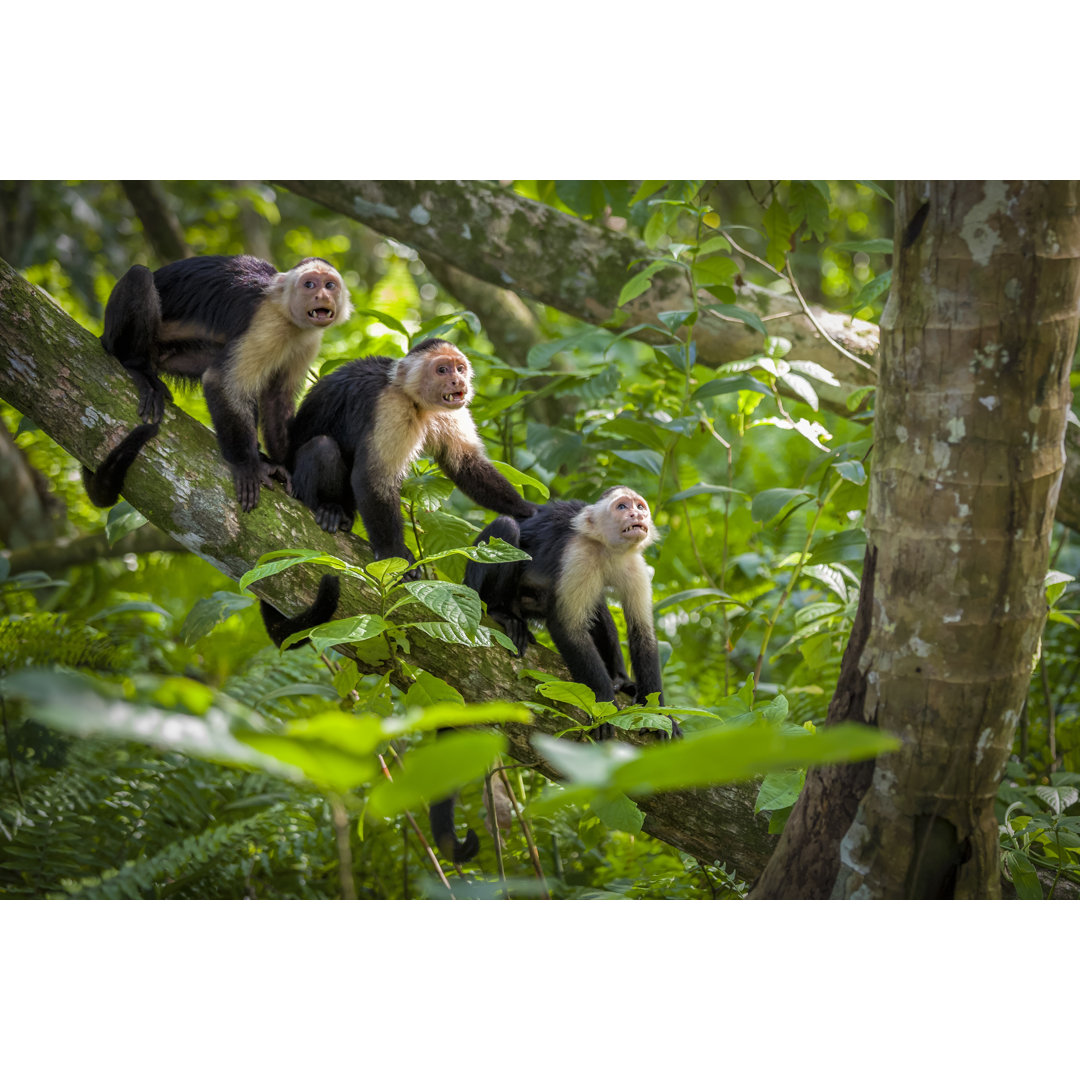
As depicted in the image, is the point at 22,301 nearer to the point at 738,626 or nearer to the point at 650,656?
the point at 650,656

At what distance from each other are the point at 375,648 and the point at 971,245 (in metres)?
1.50

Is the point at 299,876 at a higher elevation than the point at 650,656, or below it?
below

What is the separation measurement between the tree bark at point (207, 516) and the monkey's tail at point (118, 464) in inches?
0.9

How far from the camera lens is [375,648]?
7.37ft

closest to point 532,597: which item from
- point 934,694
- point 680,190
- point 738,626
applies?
point 738,626

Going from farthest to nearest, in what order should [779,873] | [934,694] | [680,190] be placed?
1. [680,190]
2. [779,873]
3. [934,694]

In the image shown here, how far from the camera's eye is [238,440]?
269cm

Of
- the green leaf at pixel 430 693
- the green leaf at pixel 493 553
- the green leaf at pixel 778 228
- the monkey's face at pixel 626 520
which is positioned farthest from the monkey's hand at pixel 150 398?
the green leaf at pixel 778 228

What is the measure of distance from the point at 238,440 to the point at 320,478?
309 millimetres

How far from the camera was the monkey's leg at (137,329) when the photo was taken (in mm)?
2531

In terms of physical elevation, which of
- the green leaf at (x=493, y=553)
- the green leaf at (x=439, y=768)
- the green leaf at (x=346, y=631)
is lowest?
the green leaf at (x=346, y=631)

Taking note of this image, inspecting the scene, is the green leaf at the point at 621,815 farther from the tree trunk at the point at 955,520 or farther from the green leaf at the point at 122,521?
the green leaf at the point at 122,521

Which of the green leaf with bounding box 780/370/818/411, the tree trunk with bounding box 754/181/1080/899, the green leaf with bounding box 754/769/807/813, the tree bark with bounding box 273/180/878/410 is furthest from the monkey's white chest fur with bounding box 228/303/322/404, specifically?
the tree trunk with bounding box 754/181/1080/899

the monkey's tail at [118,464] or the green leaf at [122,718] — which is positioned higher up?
the green leaf at [122,718]
